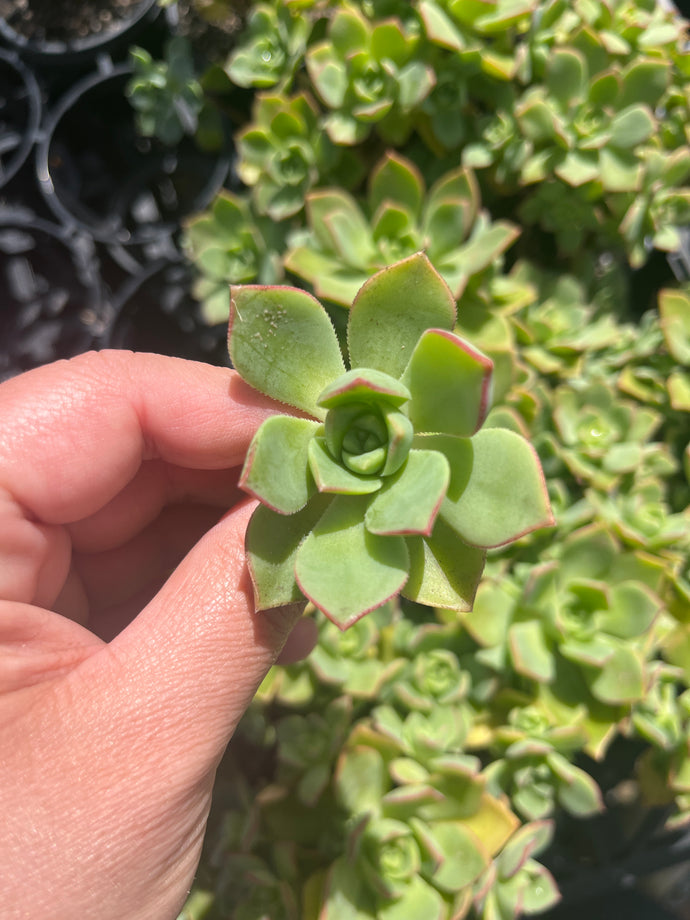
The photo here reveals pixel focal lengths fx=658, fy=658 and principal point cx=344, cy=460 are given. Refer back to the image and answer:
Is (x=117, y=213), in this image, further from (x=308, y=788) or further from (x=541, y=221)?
(x=308, y=788)

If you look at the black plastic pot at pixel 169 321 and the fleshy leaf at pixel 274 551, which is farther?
the black plastic pot at pixel 169 321

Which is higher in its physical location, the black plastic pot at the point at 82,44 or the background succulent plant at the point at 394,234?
the black plastic pot at the point at 82,44

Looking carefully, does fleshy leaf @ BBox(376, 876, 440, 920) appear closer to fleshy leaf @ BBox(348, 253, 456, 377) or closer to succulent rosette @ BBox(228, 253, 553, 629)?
succulent rosette @ BBox(228, 253, 553, 629)

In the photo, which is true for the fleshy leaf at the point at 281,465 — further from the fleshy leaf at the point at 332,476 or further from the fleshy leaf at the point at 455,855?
the fleshy leaf at the point at 455,855

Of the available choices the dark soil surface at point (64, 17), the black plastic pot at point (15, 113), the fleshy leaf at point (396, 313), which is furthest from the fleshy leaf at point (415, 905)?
the dark soil surface at point (64, 17)

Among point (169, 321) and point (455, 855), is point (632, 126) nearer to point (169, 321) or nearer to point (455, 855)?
point (169, 321)

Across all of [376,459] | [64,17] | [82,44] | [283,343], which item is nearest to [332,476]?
[376,459]

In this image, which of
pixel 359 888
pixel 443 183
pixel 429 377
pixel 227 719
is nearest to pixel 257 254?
pixel 443 183
